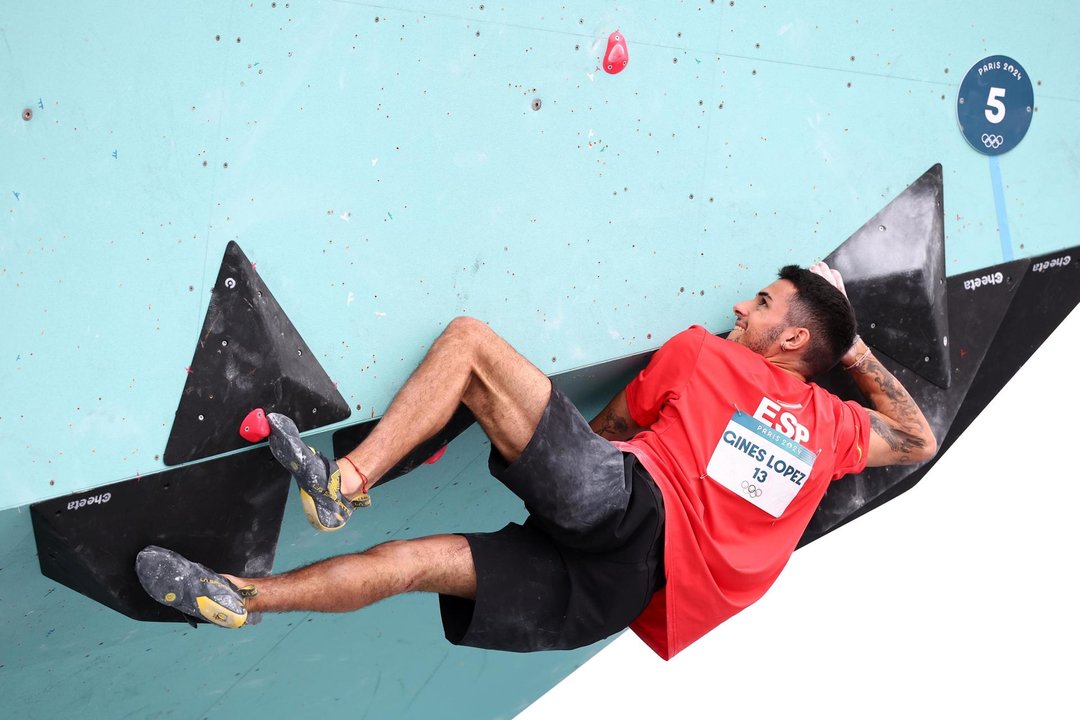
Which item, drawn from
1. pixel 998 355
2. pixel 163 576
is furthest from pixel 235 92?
pixel 998 355

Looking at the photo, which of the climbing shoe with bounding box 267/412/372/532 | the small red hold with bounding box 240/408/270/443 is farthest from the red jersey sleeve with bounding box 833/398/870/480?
the small red hold with bounding box 240/408/270/443

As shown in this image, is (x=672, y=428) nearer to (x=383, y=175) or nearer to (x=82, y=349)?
(x=383, y=175)

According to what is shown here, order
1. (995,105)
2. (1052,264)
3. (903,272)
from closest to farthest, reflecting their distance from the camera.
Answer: (903,272)
(995,105)
(1052,264)

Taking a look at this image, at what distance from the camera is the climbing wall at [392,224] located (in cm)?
205

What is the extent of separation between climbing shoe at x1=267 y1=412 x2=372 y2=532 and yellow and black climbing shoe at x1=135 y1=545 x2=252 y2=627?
0.20m

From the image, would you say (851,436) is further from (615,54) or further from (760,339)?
Result: (615,54)

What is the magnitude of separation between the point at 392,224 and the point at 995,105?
1.67 metres

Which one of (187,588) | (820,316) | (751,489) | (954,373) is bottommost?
(954,373)

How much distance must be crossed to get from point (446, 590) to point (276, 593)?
0.34 meters

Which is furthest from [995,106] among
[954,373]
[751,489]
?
[751,489]

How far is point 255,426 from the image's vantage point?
7.20 feet

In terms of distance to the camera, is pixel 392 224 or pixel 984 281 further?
→ pixel 984 281

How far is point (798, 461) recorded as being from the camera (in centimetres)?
259

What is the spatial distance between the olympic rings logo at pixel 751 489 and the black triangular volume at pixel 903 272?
670 mm
